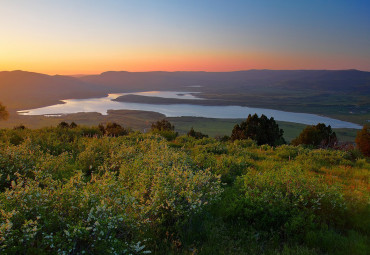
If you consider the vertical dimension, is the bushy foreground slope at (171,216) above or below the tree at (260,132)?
above

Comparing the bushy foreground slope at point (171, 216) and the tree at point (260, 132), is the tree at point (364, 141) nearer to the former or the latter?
the tree at point (260, 132)

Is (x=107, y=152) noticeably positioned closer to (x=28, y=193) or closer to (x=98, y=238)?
(x=28, y=193)

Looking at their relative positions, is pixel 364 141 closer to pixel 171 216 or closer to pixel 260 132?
pixel 260 132

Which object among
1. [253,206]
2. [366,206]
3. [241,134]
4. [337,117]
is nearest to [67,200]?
[253,206]

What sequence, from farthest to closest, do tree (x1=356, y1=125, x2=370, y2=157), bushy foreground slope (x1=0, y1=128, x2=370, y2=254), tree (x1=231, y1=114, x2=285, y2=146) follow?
tree (x1=231, y1=114, x2=285, y2=146) → tree (x1=356, y1=125, x2=370, y2=157) → bushy foreground slope (x1=0, y1=128, x2=370, y2=254)

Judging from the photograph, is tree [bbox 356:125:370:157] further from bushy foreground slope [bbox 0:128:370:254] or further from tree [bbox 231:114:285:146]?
bushy foreground slope [bbox 0:128:370:254]

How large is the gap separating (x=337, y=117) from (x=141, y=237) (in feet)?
455

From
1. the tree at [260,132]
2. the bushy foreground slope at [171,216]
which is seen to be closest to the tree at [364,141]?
the tree at [260,132]

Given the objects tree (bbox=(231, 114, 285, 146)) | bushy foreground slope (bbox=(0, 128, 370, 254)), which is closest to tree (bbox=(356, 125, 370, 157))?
tree (bbox=(231, 114, 285, 146))

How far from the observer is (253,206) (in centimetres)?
517

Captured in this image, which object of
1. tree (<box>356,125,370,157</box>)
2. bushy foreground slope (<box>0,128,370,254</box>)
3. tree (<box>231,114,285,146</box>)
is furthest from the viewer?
tree (<box>231,114,285,146</box>)

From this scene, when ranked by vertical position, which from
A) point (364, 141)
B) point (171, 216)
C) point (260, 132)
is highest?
point (171, 216)

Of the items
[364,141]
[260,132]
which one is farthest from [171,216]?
[364,141]

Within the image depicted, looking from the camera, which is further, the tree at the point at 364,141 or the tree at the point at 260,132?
the tree at the point at 260,132
